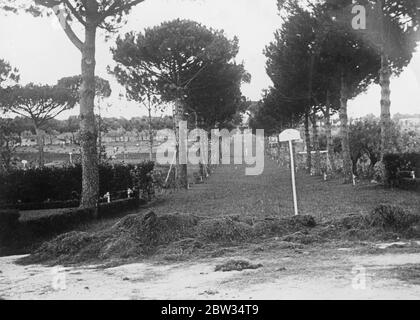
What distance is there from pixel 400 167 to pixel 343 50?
22.4 ft

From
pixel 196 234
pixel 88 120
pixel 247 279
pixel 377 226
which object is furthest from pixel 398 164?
pixel 247 279

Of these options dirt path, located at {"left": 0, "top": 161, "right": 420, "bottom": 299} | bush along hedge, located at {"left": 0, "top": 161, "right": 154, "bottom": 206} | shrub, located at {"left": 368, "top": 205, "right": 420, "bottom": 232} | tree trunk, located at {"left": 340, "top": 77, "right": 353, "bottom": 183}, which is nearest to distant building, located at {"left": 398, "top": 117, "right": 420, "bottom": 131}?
tree trunk, located at {"left": 340, "top": 77, "right": 353, "bottom": 183}

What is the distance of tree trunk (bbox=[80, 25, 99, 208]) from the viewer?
15.6 m

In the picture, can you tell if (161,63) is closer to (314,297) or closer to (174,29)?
(174,29)

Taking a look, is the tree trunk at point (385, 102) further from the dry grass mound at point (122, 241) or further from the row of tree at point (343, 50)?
the dry grass mound at point (122, 241)

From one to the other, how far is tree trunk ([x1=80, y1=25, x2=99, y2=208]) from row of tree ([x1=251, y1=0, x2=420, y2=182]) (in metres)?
11.3

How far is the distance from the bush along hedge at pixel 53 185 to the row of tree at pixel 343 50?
10741mm

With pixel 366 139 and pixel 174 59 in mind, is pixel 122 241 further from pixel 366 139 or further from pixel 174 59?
pixel 366 139

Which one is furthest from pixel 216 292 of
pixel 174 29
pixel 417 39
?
pixel 174 29

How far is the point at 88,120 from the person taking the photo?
51.2 ft

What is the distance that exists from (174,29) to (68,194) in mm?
14464

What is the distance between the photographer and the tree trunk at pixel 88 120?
51.1 feet

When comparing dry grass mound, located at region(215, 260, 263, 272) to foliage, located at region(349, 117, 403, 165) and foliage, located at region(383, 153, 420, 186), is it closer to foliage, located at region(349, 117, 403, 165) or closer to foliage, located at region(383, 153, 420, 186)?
foliage, located at region(383, 153, 420, 186)

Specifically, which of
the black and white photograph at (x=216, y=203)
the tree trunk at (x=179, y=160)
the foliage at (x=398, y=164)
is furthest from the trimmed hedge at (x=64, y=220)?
the foliage at (x=398, y=164)
